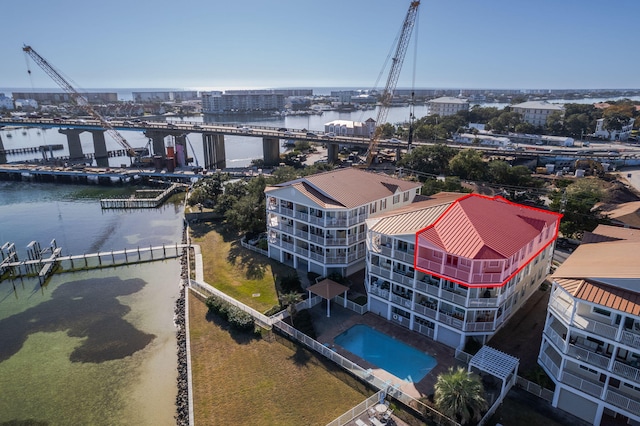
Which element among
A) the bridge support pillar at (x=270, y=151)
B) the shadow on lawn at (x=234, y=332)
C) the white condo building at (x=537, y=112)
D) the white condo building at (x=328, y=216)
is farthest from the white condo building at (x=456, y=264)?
the white condo building at (x=537, y=112)

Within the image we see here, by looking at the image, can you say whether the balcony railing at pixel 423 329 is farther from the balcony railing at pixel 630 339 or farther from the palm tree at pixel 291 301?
the balcony railing at pixel 630 339

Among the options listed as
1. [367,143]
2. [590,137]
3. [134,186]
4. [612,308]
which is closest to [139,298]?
[612,308]

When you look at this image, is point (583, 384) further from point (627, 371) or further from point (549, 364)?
point (627, 371)

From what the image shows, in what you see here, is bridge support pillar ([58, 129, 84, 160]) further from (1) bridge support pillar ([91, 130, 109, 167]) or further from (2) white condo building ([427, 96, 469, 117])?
(2) white condo building ([427, 96, 469, 117])

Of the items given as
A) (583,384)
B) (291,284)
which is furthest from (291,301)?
(583,384)

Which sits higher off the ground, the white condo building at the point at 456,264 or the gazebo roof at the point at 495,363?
the white condo building at the point at 456,264

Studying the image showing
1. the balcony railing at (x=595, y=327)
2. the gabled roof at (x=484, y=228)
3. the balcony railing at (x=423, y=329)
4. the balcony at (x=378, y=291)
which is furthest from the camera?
the balcony at (x=378, y=291)

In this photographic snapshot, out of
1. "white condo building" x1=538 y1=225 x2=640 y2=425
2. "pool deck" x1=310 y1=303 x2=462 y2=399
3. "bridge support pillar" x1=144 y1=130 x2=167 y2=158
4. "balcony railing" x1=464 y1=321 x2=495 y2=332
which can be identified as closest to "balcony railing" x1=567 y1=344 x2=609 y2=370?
"white condo building" x1=538 y1=225 x2=640 y2=425
